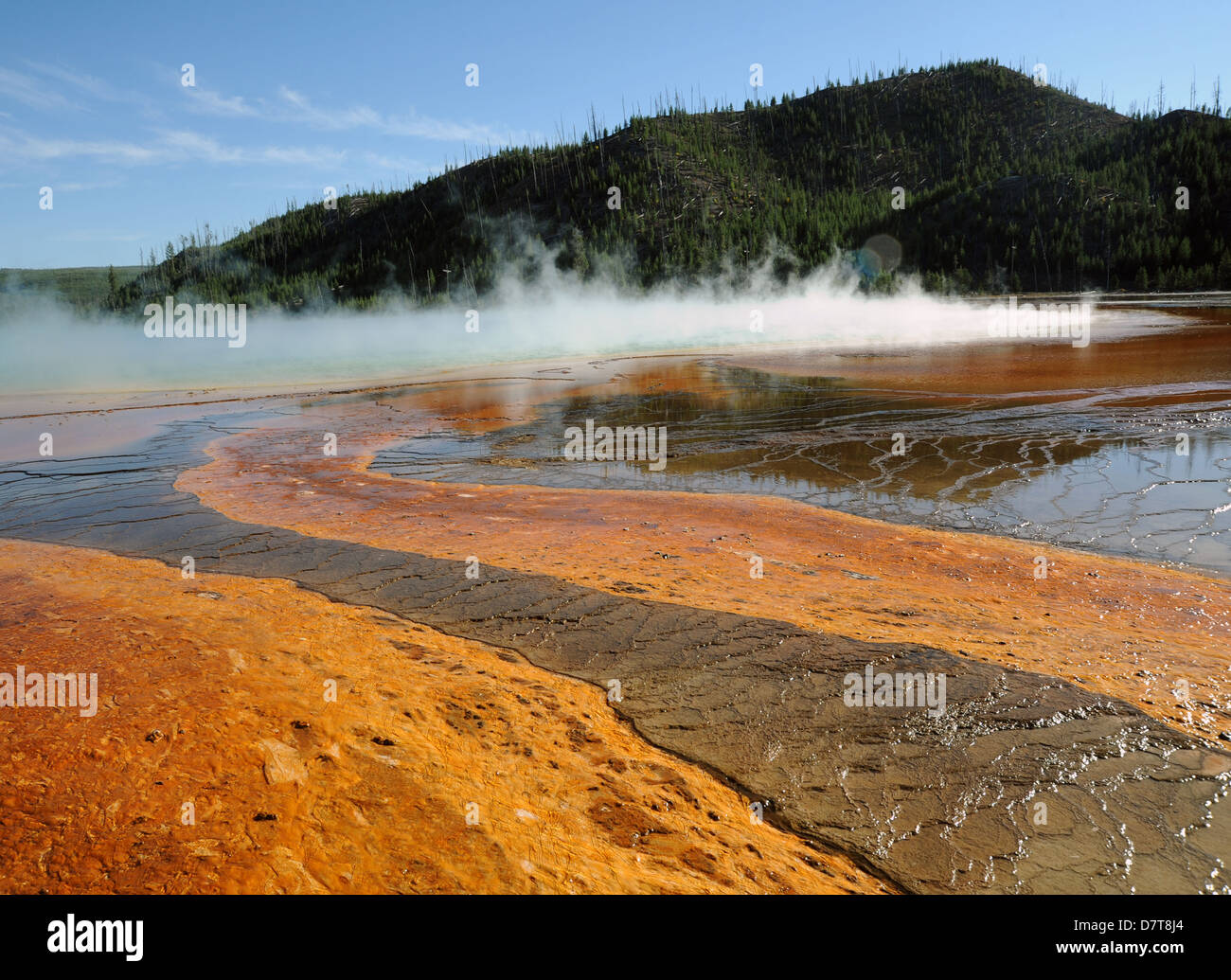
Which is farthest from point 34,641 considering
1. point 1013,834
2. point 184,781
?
point 1013,834

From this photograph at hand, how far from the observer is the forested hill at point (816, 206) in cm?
6088

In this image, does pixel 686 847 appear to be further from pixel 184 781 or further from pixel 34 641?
pixel 34 641

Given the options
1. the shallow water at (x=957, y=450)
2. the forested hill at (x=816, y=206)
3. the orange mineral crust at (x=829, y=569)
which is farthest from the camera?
the forested hill at (x=816, y=206)

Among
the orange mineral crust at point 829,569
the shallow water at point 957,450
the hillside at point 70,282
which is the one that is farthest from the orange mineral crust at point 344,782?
the hillside at point 70,282

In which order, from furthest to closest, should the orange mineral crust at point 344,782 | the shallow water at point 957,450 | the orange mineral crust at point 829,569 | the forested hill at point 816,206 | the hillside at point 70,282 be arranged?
1. the hillside at point 70,282
2. the forested hill at point 816,206
3. the shallow water at point 957,450
4. the orange mineral crust at point 829,569
5. the orange mineral crust at point 344,782

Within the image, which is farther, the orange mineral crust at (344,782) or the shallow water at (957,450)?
the shallow water at (957,450)

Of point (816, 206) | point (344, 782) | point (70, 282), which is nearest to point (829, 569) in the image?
point (344, 782)

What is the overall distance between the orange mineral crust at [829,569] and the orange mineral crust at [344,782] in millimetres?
1841

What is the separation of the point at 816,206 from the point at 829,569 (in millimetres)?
85628

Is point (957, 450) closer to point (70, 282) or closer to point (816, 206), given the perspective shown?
point (816, 206)

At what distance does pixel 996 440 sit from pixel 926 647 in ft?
25.8

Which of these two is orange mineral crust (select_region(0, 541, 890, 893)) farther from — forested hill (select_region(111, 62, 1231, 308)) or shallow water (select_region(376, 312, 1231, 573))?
forested hill (select_region(111, 62, 1231, 308))

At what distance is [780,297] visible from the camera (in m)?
60.6

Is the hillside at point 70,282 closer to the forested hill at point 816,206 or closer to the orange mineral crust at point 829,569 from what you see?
the forested hill at point 816,206
